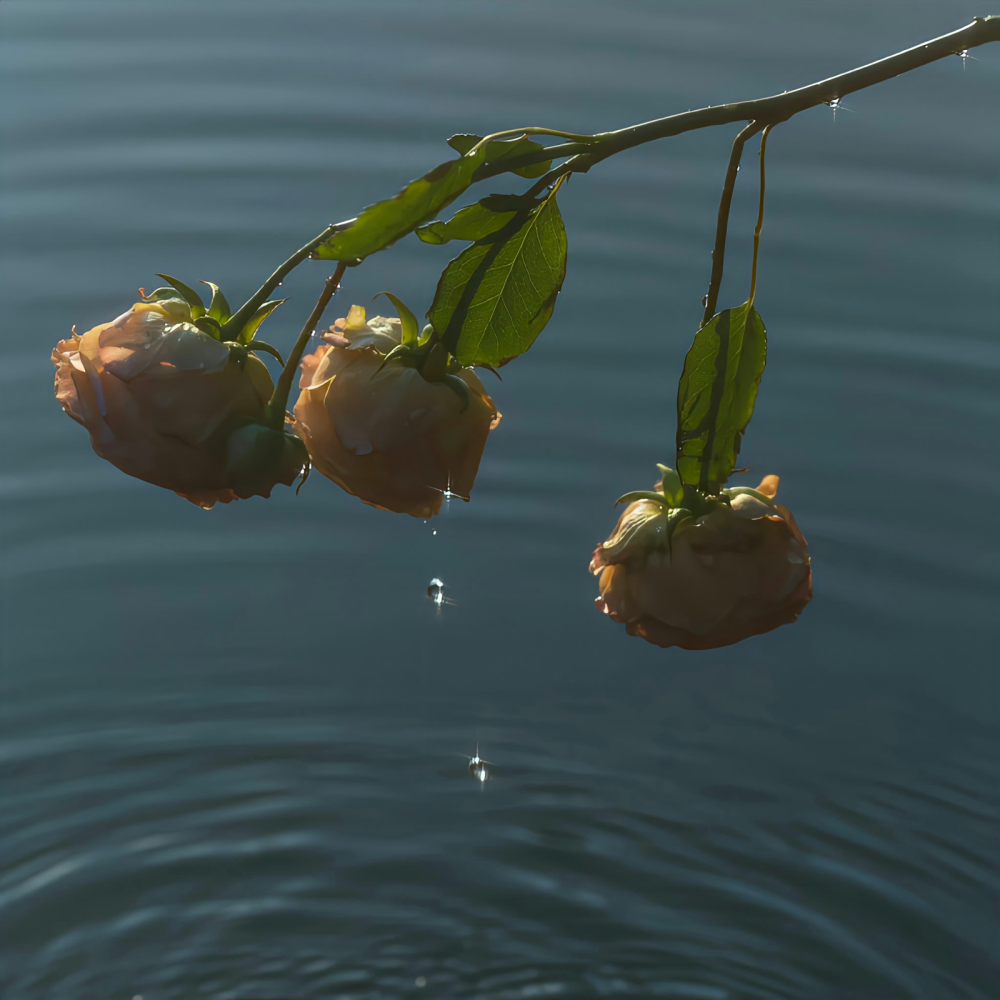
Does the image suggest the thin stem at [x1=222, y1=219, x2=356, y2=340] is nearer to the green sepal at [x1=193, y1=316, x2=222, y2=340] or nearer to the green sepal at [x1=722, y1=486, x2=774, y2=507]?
the green sepal at [x1=193, y1=316, x2=222, y2=340]

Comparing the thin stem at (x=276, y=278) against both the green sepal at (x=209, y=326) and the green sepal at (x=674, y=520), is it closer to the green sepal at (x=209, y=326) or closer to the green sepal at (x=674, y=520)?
the green sepal at (x=209, y=326)

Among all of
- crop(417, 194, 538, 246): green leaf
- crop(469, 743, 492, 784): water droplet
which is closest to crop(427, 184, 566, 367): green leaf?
crop(417, 194, 538, 246): green leaf

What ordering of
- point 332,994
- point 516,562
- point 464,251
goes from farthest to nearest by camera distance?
1. point 516,562
2. point 332,994
3. point 464,251

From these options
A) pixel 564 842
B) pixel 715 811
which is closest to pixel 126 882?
pixel 564 842

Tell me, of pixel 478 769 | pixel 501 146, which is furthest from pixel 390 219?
pixel 478 769

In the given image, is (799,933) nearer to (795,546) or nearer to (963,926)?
(963,926)

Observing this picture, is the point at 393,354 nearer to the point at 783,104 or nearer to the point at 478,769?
the point at 783,104

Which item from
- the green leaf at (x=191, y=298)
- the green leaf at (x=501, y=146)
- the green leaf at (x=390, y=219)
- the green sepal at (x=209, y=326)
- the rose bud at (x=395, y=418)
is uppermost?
the green leaf at (x=501, y=146)

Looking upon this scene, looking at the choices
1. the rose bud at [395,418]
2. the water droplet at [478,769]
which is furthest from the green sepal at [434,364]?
the water droplet at [478,769]
